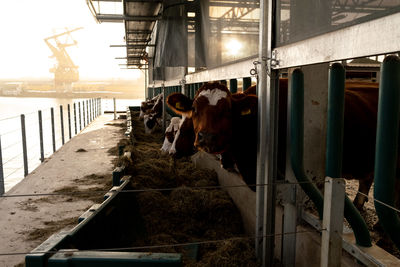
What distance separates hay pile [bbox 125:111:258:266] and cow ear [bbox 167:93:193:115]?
737 mm

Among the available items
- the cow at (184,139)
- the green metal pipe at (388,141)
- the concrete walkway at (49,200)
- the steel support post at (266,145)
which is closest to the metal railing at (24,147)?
the concrete walkway at (49,200)

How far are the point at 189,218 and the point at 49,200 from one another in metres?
2.48

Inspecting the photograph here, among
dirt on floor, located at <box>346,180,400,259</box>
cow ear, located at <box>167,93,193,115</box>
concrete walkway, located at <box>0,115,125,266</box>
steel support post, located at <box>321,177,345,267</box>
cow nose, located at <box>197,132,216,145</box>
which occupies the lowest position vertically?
concrete walkway, located at <box>0,115,125,266</box>

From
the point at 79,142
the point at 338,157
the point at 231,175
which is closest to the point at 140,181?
the point at 231,175

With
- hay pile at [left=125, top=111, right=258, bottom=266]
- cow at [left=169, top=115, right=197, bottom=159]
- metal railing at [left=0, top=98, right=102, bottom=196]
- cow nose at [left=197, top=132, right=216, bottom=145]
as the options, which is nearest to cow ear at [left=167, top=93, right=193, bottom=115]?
cow at [left=169, top=115, right=197, bottom=159]

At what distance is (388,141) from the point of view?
168cm

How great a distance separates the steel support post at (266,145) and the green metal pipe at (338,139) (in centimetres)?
64

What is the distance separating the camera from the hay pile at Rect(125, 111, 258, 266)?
9.85ft

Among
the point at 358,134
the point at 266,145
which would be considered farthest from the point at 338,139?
the point at 358,134

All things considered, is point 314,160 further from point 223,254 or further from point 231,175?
point 231,175

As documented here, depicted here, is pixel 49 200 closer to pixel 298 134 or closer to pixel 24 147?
pixel 24 147

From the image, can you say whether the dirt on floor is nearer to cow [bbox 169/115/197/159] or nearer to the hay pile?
the hay pile

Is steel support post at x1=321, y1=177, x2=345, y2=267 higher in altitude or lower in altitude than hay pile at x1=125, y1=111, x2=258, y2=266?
higher

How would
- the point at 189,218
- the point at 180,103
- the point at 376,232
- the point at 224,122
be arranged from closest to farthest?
the point at 224,122 < the point at 180,103 < the point at 376,232 < the point at 189,218
